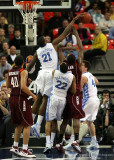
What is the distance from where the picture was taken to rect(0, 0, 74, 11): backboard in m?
17.1

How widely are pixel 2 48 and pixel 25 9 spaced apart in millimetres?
3635

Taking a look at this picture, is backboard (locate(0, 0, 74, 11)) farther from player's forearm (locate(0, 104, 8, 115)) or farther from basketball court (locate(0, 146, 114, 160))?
basketball court (locate(0, 146, 114, 160))

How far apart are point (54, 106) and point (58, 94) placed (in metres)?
0.28

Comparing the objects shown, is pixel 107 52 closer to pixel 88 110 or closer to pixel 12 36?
pixel 12 36

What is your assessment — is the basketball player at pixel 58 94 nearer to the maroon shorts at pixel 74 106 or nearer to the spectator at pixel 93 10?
the maroon shorts at pixel 74 106

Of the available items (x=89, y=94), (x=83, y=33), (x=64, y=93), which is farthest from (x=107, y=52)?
(x=64, y=93)

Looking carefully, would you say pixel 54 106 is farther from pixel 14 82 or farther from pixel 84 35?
pixel 84 35

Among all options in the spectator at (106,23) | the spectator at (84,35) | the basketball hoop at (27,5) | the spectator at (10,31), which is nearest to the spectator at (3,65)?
the basketball hoop at (27,5)

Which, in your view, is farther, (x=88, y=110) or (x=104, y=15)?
(x=104, y=15)

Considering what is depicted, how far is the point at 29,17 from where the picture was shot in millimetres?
17109

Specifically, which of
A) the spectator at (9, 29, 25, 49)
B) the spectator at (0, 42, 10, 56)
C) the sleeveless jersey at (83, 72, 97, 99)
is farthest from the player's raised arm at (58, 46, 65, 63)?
the spectator at (9, 29, 25, 49)

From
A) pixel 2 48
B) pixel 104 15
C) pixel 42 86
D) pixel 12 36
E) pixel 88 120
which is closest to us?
pixel 42 86

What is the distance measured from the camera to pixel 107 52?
20781 millimetres

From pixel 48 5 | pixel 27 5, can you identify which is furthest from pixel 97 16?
pixel 27 5
